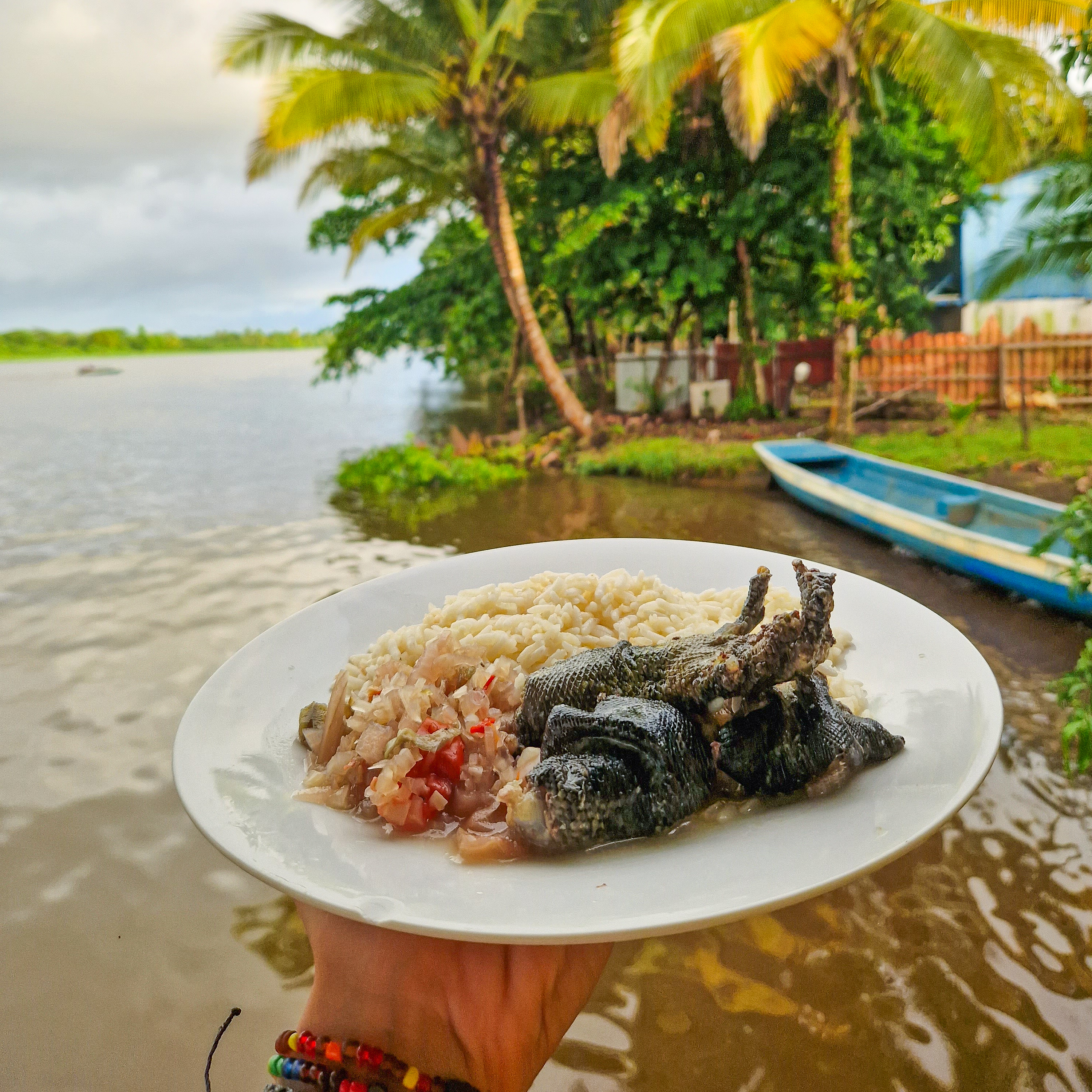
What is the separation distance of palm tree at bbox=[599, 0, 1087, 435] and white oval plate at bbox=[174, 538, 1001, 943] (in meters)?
6.49

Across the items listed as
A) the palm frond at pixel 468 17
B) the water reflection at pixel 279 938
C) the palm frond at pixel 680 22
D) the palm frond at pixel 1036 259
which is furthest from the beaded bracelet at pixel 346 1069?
the palm frond at pixel 468 17

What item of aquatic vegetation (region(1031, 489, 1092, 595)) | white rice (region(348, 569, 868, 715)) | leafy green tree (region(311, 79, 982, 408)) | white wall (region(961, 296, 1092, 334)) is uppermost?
leafy green tree (region(311, 79, 982, 408))

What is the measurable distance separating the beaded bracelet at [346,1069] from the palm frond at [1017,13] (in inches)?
317

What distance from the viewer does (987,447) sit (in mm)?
7723

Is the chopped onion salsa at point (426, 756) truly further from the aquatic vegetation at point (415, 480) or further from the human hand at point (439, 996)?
the aquatic vegetation at point (415, 480)

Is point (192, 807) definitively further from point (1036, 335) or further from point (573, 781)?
point (1036, 335)

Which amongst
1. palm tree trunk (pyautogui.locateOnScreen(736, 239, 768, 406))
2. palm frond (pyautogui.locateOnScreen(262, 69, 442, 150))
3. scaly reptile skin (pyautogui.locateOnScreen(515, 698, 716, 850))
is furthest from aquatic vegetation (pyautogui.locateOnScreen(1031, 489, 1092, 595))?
palm tree trunk (pyautogui.locateOnScreen(736, 239, 768, 406))

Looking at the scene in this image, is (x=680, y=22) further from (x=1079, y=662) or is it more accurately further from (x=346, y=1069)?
(x=346, y=1069)

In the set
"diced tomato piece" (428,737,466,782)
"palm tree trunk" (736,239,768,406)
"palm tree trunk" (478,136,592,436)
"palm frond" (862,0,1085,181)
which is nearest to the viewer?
"diced tomato piece" (428,737,466,782)

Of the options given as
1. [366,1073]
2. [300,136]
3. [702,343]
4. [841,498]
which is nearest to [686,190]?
[702,343]

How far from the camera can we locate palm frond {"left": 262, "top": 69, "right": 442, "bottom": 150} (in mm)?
6508

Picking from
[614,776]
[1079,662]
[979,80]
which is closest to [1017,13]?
[979,80]

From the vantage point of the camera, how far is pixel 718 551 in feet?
5.26

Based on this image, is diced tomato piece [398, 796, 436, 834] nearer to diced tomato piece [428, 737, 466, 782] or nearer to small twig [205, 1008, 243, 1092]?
diced tomato piece [428, 737, 466, 782]
